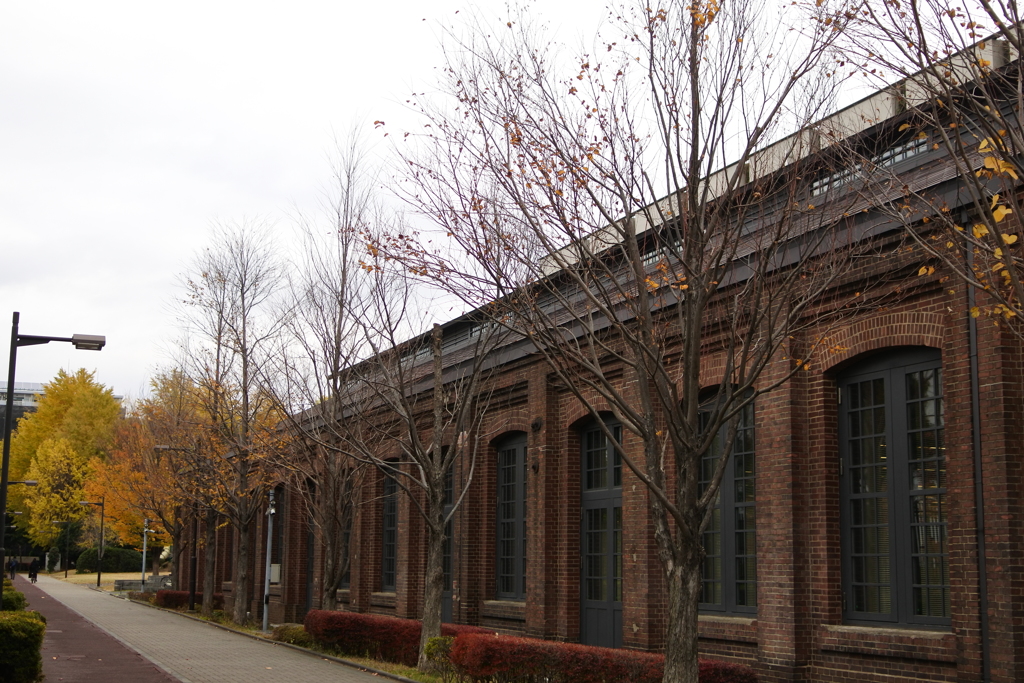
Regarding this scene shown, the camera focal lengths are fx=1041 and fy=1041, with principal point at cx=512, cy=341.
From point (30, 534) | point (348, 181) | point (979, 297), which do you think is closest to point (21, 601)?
point (348, 181)

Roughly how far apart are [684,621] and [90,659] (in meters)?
14.9

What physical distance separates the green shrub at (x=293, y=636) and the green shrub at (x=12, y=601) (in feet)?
19.3

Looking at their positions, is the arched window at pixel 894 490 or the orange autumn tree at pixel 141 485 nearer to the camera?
the arched window at pixel 894 490

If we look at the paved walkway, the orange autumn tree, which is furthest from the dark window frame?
the orange autumn tree

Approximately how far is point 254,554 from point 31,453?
52.8m

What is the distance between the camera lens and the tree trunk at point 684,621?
995 cm

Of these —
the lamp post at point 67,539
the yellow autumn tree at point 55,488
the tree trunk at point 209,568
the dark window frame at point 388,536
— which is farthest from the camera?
the yellow autumn tree at point 55,488

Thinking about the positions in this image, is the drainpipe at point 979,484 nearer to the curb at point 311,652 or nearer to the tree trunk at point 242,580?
the curb at point 311,652

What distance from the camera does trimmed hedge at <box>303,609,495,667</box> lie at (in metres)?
19.3

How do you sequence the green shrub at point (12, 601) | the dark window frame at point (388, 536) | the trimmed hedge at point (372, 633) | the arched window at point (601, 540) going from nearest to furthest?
1. the arched window at point (601, 540)
2. the trimmed hedge at point (372, 633)
3. the green shrub at point (12, 601)
4. the dark window frame at point (388, 536)

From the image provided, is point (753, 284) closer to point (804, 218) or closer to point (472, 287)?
point (804, 218)

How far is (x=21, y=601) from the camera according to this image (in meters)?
22.4

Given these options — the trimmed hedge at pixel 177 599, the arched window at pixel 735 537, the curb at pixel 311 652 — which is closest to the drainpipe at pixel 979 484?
the arched window at pixel 735 537

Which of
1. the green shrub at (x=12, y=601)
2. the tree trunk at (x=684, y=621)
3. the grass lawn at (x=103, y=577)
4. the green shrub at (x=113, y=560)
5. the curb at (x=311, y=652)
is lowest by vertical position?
the grass lawn at (x=103, y=577)
